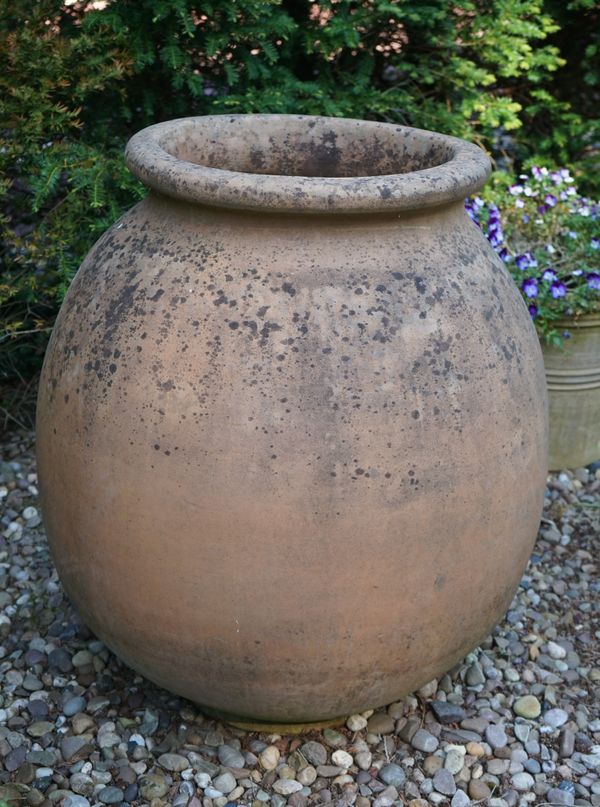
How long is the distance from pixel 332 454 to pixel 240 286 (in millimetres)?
372

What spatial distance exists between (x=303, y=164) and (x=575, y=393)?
5.57ft

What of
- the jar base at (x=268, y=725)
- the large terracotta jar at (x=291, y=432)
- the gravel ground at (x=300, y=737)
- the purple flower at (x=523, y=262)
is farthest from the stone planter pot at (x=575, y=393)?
the jar base at (x=268, y=725)

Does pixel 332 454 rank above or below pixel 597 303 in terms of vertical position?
above

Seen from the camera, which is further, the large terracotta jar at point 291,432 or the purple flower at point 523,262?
the purple flower at point 523,262

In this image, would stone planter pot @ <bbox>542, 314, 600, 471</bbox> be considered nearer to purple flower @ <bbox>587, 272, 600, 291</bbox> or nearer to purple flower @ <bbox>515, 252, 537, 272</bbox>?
purple flower @ <bbox>587, 272, 600, 291</bbox>

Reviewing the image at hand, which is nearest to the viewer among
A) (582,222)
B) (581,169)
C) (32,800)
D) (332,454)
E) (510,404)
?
(332,454)


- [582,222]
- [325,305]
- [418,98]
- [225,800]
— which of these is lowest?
[225,800]

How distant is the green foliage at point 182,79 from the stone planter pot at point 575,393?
3.42ft

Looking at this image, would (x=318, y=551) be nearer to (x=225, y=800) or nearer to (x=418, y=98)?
(x=225, y=800)

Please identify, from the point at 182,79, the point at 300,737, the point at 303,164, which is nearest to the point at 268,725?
the point at 300,737

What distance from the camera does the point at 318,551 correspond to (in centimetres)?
188

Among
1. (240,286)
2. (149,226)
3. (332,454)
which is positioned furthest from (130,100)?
(332,454)

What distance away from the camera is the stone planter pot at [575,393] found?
3695mm

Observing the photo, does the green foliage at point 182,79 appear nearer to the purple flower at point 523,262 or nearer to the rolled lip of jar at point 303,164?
the purple flower at point 523,262
